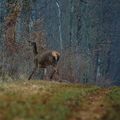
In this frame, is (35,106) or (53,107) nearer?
(35,106)

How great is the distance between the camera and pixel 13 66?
2636 cm

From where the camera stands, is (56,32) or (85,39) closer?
(56,32)

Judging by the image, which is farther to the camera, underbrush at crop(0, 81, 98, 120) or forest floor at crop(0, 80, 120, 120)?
forest floor at crop(0, 80, 120, 120)

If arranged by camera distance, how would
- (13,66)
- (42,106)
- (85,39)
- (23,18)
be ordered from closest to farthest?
(42,106), (13,66), (23,18), (85,39)

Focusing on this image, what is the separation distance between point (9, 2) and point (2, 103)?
17.9 meters

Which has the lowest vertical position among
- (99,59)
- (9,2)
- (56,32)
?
(99,59)

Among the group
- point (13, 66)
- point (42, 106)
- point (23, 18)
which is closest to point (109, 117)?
point (42, 106)

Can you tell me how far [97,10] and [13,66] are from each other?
110 feet

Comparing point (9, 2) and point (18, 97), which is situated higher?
point (9, 2)

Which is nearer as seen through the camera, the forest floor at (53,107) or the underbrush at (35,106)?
the underbrush at (35,106)

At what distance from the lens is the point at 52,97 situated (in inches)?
530

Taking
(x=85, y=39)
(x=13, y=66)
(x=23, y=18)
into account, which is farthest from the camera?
(x=85, y=39)

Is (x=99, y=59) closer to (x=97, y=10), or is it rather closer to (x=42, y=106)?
(x=97, y=10)

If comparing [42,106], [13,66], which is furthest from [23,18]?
[42,106]
